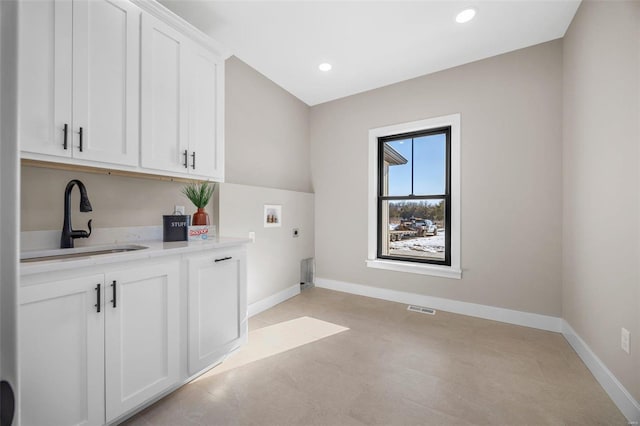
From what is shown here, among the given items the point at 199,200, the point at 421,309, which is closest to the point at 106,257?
the point at 199,200

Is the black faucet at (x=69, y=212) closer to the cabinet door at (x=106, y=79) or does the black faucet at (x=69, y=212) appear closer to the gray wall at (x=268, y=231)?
the cabinet door at (x=106, y=79)

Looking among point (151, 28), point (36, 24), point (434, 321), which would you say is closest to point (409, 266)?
point (434, 321)

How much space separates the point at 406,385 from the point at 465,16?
2.97 meters

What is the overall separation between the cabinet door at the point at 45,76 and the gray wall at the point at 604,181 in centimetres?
307

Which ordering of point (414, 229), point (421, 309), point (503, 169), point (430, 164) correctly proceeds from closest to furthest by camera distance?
point (503, 169) < point (421, 309) < point (430, 164) < point (414, 229)

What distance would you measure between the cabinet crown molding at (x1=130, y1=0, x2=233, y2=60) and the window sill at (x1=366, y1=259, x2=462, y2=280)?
9.43 feet

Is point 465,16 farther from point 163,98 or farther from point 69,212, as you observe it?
point 69,212

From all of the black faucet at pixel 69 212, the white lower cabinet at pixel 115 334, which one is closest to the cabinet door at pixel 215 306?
the white lower cabinet at pixel 115 334

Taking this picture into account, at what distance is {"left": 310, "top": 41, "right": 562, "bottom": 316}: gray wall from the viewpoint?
8.14 feet

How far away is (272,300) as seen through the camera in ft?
10.1

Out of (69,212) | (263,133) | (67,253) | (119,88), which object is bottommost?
(67,253)

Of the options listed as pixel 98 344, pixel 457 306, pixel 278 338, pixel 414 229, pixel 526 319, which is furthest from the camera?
pixel 414 229

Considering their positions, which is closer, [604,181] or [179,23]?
[604,181]

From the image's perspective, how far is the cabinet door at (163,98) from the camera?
166cm
